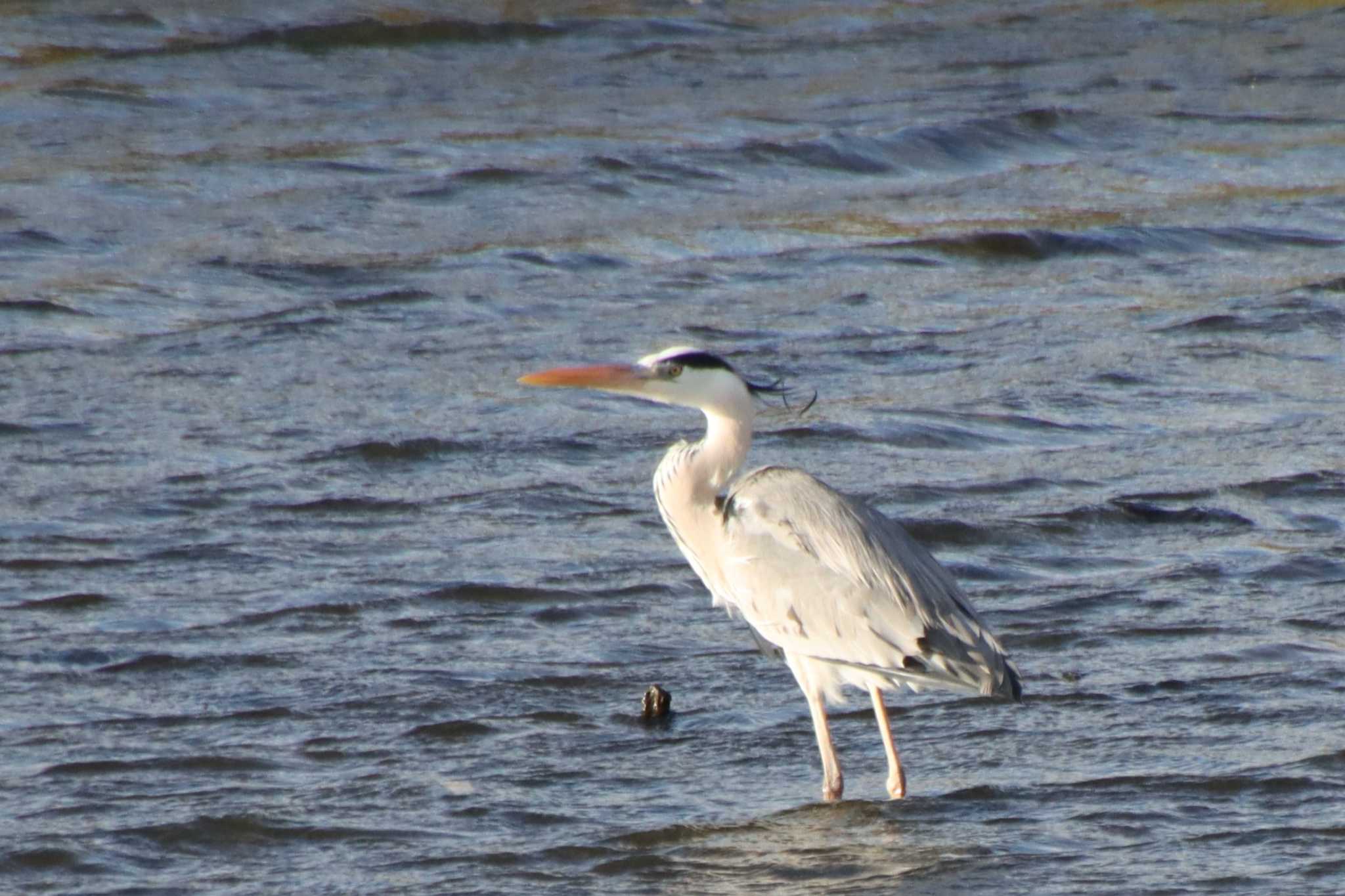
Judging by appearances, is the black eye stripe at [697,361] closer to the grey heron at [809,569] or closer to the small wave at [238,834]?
the grey heron at [809,569]

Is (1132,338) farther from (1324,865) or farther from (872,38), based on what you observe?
(872,38)

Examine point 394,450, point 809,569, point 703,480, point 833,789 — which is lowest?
point 833,789

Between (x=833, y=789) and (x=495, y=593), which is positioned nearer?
(x=833, y=789)

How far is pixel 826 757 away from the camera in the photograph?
227 inches

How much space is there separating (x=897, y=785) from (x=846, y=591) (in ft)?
1.90

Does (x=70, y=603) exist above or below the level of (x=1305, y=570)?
below

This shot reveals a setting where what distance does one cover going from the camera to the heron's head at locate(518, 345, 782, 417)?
6.33 meters

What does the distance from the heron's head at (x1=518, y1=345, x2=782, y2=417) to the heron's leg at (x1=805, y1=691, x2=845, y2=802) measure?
0.92 meters

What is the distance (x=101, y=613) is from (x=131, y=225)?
5277mm

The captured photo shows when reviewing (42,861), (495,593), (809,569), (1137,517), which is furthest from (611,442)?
(42,861)

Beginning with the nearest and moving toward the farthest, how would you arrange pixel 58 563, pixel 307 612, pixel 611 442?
pixel 307 612, pixel 58 563, pixel 611 442

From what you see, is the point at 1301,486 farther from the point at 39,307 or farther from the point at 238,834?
the point at 39,307

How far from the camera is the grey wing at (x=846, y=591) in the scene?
5.74 meters

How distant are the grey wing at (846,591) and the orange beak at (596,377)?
447mm
